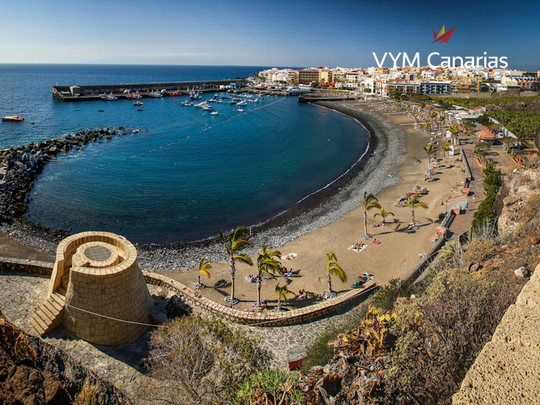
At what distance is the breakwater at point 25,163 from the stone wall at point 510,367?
35.7 m

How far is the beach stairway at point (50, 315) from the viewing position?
12.0m

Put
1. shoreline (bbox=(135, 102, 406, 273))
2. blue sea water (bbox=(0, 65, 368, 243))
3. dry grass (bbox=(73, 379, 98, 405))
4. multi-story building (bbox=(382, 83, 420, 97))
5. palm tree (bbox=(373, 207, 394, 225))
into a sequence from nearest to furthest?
dry grass (bbox=(73, 379, 98, 405)), shoreline (bbox=(135, 102, 406, 273)), palm tree (bbox=(373, 207, 394, 225)), blue sea water (bbox=(0, 65, 368, 243)), multi-story building (bbox=(382, 83, 420, 97))

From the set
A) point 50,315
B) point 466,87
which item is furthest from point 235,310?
point 466,87

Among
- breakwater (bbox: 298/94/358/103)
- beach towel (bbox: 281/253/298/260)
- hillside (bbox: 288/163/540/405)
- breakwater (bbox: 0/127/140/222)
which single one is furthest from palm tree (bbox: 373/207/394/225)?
breakwater (bbox: 298/94/358/103)

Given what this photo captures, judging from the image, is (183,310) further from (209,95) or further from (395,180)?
(209,95)

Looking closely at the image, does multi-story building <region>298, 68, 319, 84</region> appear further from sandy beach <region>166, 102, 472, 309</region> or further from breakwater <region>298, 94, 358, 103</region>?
sandy beach <region>166, 102, 472, 309</region>

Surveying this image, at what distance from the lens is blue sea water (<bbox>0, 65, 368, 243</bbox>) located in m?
31.6

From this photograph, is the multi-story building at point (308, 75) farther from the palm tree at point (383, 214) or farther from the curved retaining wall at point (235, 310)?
the curved retaining wall at point (235, 310)

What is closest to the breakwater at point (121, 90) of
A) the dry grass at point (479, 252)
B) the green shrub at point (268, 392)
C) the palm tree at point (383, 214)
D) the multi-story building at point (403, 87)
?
the multi-story building at point (403, 87)

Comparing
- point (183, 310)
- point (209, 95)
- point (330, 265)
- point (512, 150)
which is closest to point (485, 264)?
point (330, 265)

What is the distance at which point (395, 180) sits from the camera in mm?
39594

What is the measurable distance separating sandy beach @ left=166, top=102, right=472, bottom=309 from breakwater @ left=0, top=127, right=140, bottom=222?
68.7 ft

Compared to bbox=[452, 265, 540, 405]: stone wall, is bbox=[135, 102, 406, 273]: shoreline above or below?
below

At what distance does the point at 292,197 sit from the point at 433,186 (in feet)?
47.0
